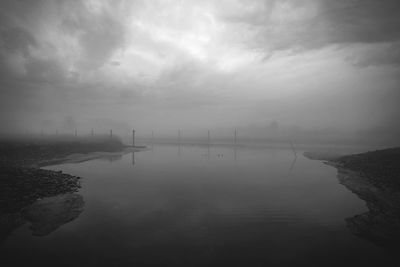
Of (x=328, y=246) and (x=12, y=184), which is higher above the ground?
(x=12, y=184)

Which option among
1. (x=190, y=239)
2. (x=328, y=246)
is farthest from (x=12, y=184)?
(x=328, y=246)

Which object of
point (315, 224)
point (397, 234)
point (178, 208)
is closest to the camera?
point (397, 234)

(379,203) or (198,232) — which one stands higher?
(379,203)

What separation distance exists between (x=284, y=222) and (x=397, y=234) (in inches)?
310

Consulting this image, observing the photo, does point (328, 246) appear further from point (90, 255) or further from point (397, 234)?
point (90, 255)

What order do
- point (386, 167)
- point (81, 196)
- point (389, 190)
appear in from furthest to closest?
point (386, 167)
point (389, 190)
point (81, 196)

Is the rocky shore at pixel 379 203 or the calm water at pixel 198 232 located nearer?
the calm water at pixel 198 232

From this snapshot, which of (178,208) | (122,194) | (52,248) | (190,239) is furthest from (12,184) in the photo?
(190,239)

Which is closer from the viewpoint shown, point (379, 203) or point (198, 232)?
point (198, 232)

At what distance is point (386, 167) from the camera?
36812mm

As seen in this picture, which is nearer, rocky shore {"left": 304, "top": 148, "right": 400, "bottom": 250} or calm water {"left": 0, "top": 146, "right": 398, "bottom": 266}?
calm water {"left": 0, "top": 146, "right": 398, "bottom": 266}

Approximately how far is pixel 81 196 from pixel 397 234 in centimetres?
3081

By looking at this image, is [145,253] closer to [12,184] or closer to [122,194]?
[122,194]

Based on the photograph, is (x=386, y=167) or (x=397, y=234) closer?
(x=397, y=234)
